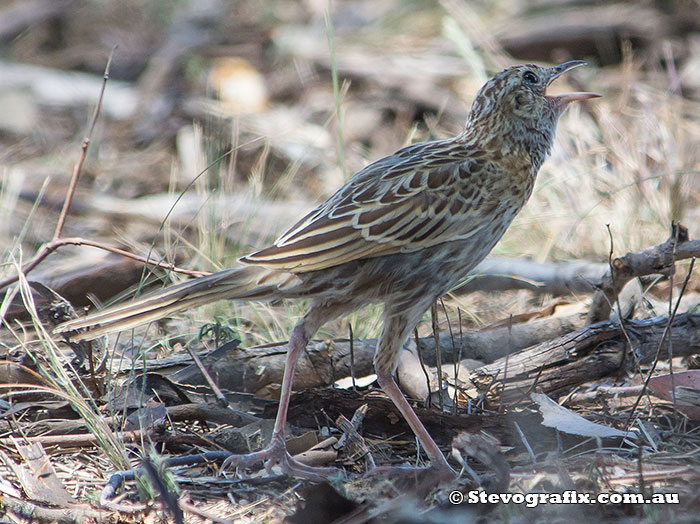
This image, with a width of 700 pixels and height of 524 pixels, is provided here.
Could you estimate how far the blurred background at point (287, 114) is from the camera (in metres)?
6.20

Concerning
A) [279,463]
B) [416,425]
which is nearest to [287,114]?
[416,425]

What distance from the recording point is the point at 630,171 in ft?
21.8

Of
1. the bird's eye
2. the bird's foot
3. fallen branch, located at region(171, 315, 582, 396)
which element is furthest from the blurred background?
the bird's foot

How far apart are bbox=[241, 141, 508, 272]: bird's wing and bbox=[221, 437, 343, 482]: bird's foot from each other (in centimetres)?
79

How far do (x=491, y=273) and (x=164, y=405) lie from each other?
7.92ft

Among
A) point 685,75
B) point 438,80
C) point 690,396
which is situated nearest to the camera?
point 690,396

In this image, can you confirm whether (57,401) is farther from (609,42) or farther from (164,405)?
(609,42)

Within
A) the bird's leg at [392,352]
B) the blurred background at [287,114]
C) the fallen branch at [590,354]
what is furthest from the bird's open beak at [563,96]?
the bird's leg at [392,352]

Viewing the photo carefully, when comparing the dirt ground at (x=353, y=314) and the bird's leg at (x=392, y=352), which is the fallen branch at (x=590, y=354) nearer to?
the dirt ground at (x=353, y=314)

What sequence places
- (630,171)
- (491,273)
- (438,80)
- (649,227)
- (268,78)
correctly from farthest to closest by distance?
1. (268,78)
2. (438,80)
3. (630,171)
4. (649,227)
5. (491,273)

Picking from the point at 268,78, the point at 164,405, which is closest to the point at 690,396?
the point at 164,405

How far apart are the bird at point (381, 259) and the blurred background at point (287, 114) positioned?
1133mm

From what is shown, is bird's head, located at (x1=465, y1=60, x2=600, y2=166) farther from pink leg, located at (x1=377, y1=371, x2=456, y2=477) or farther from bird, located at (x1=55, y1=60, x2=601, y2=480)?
pink leg, located at (x1=377, y1=371, x2=456, y2=477)

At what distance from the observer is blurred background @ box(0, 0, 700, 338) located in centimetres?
620
